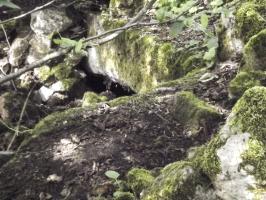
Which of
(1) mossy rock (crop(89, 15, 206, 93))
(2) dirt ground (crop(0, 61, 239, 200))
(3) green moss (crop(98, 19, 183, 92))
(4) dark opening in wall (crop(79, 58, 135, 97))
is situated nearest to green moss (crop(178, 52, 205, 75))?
(1) mossy rock (crop(89, 15, 206, 93))

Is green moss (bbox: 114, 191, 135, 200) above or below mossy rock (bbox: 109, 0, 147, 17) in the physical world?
below

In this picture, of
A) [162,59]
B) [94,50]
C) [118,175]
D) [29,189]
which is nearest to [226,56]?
[162,59]

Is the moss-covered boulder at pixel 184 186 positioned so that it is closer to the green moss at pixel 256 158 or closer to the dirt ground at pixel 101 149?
the green moss at pixel 256 158

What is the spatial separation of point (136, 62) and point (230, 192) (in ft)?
17.5

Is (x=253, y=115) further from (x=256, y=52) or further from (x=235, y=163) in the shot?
(x=256, y=52)

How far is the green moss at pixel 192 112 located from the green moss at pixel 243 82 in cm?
28

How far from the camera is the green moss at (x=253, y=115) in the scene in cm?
249

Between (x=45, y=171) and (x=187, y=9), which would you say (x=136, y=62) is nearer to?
(x=45, y=171)

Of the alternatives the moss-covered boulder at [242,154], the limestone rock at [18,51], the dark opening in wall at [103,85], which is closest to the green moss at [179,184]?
the moss-covered boulder at [242,154]

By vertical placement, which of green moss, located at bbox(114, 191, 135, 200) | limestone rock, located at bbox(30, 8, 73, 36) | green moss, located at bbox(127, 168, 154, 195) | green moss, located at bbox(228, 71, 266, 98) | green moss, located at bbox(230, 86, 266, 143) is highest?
green moss, located at bbox(230, 86, 266, 143)

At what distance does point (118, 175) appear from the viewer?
3.69 metres

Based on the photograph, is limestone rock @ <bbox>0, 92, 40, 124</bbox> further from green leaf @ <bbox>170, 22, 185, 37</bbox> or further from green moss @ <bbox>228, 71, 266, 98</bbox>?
green leaf @ <bbox>170, 22, 185, 37</bbox>

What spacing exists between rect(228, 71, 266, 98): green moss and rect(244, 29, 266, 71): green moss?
148 mm

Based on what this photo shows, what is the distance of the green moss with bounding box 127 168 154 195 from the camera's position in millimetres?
3492
